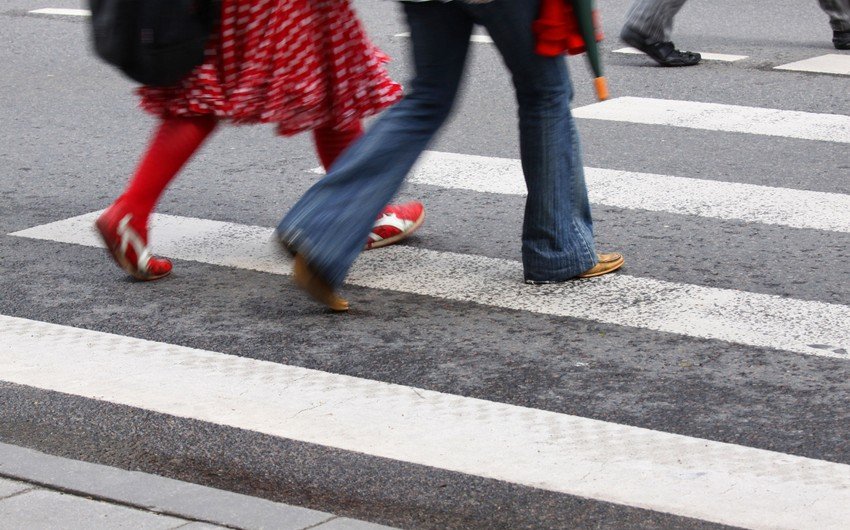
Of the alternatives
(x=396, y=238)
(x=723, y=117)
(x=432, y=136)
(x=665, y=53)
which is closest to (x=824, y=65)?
(x=665, y=53)

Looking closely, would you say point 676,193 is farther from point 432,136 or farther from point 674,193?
point 432,136

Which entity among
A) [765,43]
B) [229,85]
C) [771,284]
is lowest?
[765,43]

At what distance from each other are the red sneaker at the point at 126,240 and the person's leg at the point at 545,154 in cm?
116

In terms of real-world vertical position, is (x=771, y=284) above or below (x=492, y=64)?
above

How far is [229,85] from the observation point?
15.6 ft

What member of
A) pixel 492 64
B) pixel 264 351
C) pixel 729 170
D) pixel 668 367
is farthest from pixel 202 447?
pixel 492 64

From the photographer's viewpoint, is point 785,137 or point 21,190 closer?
point 21,190

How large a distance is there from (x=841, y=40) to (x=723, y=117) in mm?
2247

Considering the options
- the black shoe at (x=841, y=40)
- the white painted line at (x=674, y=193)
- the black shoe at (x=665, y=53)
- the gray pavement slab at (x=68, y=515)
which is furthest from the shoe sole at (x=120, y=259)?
the black shoe at (x=841, y=40)

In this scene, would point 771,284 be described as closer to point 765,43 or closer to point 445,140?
point 445,140

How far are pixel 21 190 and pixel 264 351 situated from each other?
2.32m

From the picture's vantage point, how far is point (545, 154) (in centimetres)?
462

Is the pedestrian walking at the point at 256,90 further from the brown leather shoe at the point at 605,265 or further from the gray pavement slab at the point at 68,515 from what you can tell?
the gray pavement slab at the point at 68,515

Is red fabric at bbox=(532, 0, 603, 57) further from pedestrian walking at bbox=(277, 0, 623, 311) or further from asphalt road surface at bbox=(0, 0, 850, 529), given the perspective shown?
asphalt road surface at bbox=(0, 0, 850, 529)
